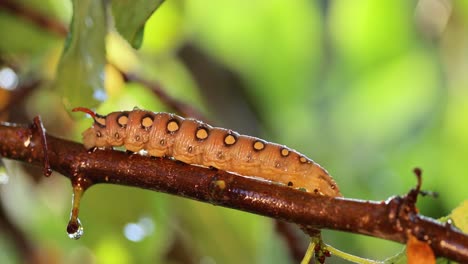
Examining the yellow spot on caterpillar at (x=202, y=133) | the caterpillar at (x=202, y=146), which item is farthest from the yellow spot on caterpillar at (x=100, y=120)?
the yellow spot on caterpillar at (x=202, y=133)

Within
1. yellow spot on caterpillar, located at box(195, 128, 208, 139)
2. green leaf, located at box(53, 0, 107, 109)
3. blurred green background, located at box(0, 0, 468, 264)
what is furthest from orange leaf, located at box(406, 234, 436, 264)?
blurred green background, located at box(0, 0, 468, 264)

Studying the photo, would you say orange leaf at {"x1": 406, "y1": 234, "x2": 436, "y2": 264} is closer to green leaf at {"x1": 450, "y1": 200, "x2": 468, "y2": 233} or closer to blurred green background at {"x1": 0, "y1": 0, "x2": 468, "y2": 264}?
green leaf at {"x1": 450, "y1": 200, "x2": 468, "y2": 233}

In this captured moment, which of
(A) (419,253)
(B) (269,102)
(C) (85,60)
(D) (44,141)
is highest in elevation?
(B) (269,102)

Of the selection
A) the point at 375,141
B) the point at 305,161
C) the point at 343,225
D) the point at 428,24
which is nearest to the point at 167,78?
the point at 375,141

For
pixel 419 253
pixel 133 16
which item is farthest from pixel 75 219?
pixel 419 253

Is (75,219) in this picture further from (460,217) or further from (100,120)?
(460,217)

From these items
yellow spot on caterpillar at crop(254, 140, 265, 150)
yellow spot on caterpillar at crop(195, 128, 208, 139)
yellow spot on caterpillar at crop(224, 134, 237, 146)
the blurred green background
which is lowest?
yellow spot on caterpillar at crop(254, 140, 265, 150)
